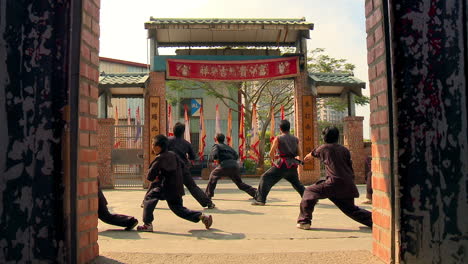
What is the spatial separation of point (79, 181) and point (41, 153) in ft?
1.35

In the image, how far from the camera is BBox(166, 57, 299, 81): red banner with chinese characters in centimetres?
1303

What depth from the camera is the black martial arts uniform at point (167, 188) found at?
5.27 m

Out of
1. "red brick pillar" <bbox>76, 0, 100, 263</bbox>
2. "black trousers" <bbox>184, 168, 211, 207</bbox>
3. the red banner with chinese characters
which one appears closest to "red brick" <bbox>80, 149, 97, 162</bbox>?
"red brick pillar" <bbox>76, 0, 100, 263</bbox>

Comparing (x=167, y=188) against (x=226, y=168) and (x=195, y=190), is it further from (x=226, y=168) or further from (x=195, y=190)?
(x=226, y=168)

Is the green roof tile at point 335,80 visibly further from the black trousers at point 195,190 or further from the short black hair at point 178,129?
the black trousers at point 195,190

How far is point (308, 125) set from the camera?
1314 centimetres

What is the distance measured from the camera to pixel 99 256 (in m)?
3.29

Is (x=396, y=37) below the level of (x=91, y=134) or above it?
above

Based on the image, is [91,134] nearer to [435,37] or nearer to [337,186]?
[435,37]

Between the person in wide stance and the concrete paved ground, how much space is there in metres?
0.20

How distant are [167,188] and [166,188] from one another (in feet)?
0.05

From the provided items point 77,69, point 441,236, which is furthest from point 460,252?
point 77,69

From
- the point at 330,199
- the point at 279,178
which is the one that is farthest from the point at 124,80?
the point at 330,199

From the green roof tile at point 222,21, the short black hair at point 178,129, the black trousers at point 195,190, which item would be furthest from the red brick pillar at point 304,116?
the black trousers at point 195,190
